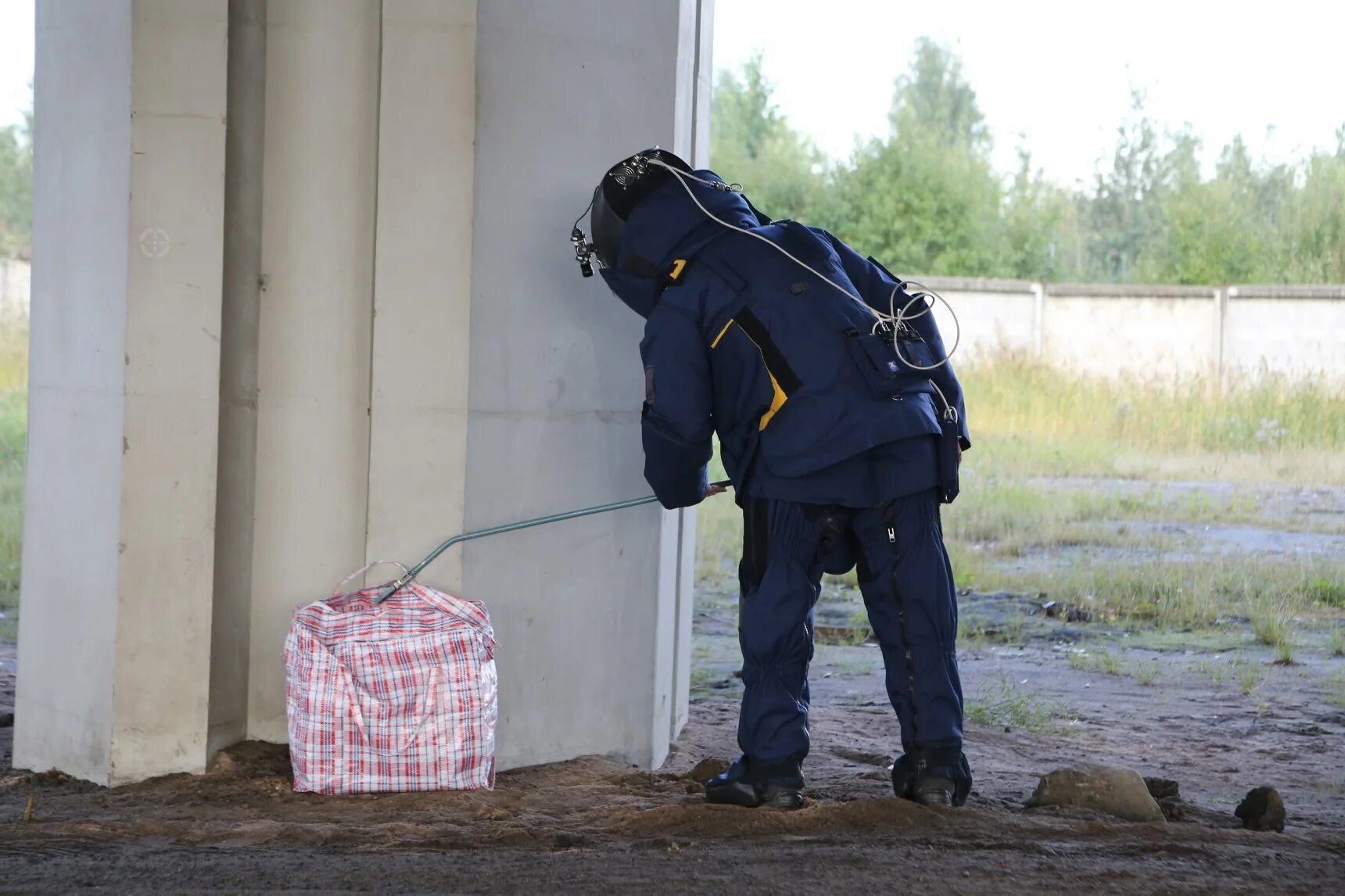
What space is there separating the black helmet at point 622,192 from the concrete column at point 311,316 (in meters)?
0.76

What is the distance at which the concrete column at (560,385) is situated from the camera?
3.99 m

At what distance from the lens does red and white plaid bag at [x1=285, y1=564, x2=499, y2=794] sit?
365cm

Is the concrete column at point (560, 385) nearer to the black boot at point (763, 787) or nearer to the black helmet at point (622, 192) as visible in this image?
the black helmet at point (622, 192)

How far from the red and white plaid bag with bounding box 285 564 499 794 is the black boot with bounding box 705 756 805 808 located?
0.74 metres

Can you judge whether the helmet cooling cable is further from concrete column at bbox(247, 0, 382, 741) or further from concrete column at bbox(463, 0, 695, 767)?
concrete column at bbox(247, 0, 382, 741)

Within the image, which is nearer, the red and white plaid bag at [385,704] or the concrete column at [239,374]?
the red and white plaid bag at [385,704]

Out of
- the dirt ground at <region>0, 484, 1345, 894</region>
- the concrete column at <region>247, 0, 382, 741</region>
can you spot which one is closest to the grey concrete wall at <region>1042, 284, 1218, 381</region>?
the dirt ground at <region>0, 484, 1345, 894</region>

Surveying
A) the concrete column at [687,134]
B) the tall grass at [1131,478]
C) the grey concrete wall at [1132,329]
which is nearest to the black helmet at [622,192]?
the concrete column at [687,134]

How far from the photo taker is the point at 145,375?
147 inches

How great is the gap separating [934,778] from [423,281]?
2036 mm

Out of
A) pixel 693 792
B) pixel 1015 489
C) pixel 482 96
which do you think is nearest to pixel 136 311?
pixel 482 96

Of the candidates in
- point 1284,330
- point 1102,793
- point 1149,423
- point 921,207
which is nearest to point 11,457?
point 1102,793

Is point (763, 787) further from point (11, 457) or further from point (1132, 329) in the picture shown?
point (1132, 329)

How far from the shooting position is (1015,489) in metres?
12.4
